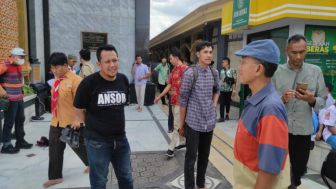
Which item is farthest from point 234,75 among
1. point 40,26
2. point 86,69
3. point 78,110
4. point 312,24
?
point 40,26

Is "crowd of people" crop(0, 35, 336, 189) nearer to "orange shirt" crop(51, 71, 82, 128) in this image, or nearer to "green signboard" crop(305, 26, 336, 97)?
"orange shirt" crop(51, 71, 82, 128)

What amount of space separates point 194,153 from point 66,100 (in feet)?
5.59

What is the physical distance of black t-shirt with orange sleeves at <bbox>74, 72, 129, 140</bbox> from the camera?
2.69 metres

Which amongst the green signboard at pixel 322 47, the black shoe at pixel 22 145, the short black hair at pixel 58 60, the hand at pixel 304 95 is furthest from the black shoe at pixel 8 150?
the green signboard at pixel 322 47

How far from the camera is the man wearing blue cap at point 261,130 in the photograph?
1.47 meters

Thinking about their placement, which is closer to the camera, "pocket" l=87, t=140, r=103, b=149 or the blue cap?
the blue cap

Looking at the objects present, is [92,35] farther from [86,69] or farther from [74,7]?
[86,69]

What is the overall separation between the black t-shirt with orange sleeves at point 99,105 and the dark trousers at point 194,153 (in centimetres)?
92

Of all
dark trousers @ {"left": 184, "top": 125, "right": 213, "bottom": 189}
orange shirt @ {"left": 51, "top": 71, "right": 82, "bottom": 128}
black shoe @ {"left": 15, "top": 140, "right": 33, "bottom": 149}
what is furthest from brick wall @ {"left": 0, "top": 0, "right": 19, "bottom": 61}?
dark trousers @ {"left": 184, "top": 125, "right": 213, "bottom": 189}

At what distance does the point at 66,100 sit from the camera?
3.61 m

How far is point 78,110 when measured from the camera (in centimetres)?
292

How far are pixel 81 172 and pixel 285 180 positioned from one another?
10.6 feet

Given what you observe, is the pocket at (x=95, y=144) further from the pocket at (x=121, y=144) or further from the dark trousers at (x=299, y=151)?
the dark trousers at (x=299, y=151)

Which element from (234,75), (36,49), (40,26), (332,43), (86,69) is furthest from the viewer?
(40,26)
